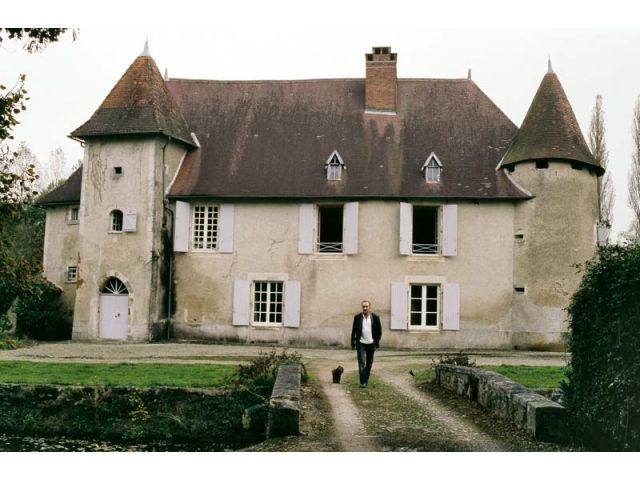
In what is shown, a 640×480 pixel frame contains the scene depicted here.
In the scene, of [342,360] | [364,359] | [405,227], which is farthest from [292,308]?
[364,359]

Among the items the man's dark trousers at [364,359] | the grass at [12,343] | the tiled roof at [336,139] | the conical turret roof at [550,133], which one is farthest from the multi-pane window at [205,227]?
the man's dark trousers at [364,359]

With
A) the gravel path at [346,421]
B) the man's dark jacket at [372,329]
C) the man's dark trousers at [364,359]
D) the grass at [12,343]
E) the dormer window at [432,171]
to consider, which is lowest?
the gravel path at [346,421]

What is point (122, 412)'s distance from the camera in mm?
10977

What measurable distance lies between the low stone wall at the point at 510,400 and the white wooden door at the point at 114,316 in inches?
467

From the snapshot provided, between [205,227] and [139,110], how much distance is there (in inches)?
157

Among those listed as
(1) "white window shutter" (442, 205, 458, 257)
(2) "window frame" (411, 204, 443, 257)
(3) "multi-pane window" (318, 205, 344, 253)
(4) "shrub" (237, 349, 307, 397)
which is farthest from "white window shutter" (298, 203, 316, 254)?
(4) "shrub" (237, 349, 307, 397)

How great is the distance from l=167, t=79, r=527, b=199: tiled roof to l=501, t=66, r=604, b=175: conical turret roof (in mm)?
793

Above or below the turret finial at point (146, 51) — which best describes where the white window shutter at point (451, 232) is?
below

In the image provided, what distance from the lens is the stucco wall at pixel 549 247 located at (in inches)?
800

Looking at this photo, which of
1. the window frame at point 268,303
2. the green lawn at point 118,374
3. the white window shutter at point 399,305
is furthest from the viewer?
the window frame at point 268,303

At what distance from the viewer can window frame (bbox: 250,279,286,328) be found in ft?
70.0

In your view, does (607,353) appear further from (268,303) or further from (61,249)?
(61,249)

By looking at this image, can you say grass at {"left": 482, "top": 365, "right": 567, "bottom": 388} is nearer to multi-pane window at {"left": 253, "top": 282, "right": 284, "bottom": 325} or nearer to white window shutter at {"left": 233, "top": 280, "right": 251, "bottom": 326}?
multi-pane window at {"left": 253, "top": 282, "right": 284, "bottom": 325}

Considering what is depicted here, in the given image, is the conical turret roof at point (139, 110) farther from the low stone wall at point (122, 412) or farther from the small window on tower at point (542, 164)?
the low stone wall at point (122, 412)
